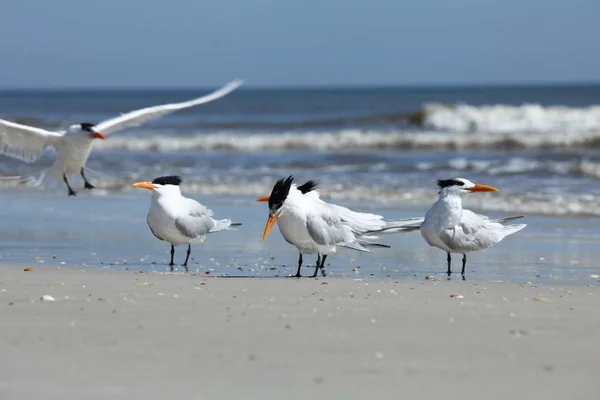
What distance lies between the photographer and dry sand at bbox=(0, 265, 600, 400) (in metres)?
3.32

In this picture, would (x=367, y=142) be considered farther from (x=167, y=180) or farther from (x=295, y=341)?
(x=295, y=341)

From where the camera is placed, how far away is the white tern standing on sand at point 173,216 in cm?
724

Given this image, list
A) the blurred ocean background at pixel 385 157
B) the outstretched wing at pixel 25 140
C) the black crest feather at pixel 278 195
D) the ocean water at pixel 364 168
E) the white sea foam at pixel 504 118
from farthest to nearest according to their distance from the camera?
the white sea foam at pixel 504 118, the blurred ocean background at pixel 385 157, the outstretched wing at pixel 25 140, the ocean water at pixel 364 168, the black crest feather at pixel 278 195

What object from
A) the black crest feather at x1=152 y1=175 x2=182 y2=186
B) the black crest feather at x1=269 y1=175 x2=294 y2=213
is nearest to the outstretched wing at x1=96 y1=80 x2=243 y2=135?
the black crest feather at x1=152 y1=175 x2=182 y2=186

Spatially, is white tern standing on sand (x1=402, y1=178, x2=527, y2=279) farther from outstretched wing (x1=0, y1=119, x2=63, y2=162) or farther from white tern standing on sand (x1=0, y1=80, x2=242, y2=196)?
outstretched wing (x1=0, y1=119, x2=63, y2=162)

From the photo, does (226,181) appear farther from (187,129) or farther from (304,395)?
(187,129)

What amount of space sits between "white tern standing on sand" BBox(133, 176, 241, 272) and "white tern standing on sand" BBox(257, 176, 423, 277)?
3.01 feet

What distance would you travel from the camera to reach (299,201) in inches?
258

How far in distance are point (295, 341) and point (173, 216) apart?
11.1 ft

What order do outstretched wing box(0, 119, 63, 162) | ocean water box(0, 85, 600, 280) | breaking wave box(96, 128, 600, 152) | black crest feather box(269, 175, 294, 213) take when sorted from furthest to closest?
breaking wave box(96, 128, 600, 152) < outstretched wing box(0, 119, 63, 162) < ocean water box(0, 85, 600, 280) < black crest feather box(269, 175, 294, 213)

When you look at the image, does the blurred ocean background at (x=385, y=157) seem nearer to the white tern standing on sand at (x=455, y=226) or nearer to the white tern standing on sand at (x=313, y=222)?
the white tern standing on sand at (x=455, y=226)

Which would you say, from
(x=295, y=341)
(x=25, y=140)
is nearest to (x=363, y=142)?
(x=25, y=140)

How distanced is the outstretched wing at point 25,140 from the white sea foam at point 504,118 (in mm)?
19100

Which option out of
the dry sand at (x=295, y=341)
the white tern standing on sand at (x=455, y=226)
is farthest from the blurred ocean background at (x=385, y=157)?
the dry sand at (x=295, y=341)
